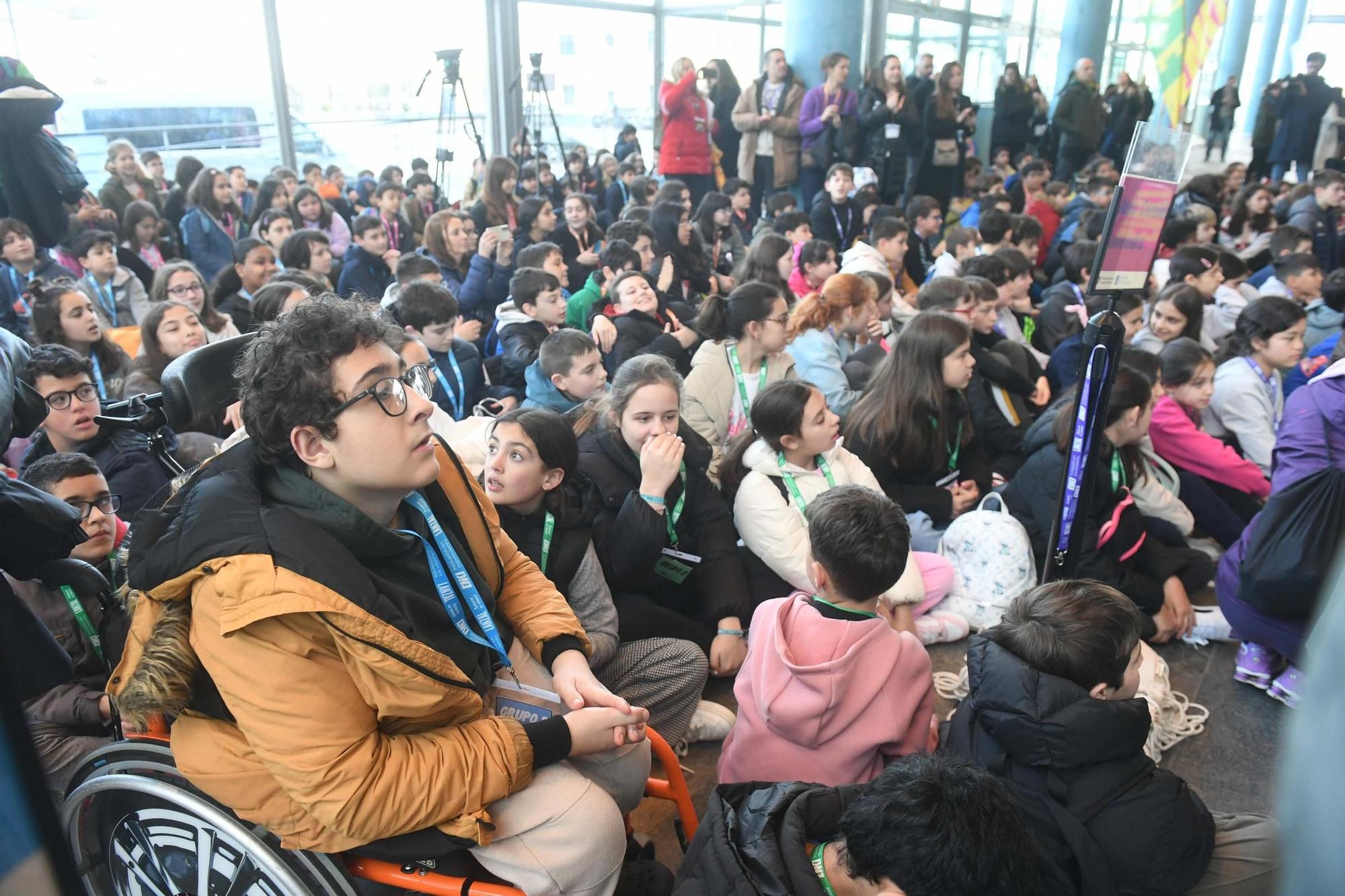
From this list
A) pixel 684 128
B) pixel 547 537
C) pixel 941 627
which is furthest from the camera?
pixel 684 128

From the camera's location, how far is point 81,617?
1735 mm

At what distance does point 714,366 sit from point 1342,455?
6.40ft

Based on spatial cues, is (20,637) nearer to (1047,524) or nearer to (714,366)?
(714,366)

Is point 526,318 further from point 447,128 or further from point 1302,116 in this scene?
point 1302,116

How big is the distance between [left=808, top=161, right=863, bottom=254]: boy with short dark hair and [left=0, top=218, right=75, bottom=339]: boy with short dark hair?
191 inches

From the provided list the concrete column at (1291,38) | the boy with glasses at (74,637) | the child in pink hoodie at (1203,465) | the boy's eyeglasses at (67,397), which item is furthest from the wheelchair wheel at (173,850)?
the concrete column at (1291,38)

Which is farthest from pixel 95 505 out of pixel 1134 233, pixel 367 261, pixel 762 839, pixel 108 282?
pixel 367 261

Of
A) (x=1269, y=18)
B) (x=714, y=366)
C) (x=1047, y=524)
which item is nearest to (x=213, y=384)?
(x=714, y=366)

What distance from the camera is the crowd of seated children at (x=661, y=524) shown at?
87.5 inches

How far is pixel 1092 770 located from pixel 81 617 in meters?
1.85

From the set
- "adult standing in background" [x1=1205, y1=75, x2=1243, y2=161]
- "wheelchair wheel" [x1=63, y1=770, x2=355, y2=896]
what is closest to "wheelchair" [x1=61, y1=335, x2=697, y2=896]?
"wheelchair wheel" [x1=63, y1=770, x2=355, y2=896]

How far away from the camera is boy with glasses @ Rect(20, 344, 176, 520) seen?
239 centimetres

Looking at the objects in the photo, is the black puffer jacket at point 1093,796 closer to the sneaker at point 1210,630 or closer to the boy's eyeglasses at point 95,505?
the sneaker at point 1210,630

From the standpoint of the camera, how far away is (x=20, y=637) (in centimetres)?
138
